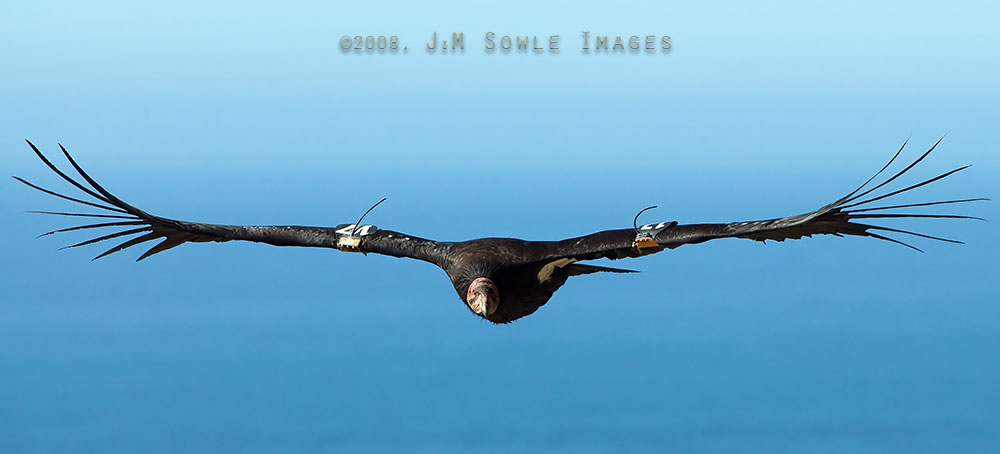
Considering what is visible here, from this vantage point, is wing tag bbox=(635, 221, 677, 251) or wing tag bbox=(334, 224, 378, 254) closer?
wing tag bbox=(635, 221, 677, 251)

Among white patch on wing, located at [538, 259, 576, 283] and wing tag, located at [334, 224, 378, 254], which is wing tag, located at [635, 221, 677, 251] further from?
wing tag, located at [334, 224, 378, 254]

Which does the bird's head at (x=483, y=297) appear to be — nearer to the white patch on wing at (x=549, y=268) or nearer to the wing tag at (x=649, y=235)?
the white patch on wing at (x=549, y=268)

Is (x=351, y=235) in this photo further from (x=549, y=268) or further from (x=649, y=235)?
(x=649, y=235)

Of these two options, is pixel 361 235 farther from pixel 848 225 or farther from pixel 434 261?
pixel 848 225

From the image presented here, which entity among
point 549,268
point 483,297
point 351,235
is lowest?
point 483,297

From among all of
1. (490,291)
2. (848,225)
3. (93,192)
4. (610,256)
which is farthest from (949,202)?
(93,192)

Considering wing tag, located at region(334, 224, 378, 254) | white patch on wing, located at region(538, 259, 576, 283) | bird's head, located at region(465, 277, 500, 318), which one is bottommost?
bird's head, located at region(465, 277, 500, 318)
